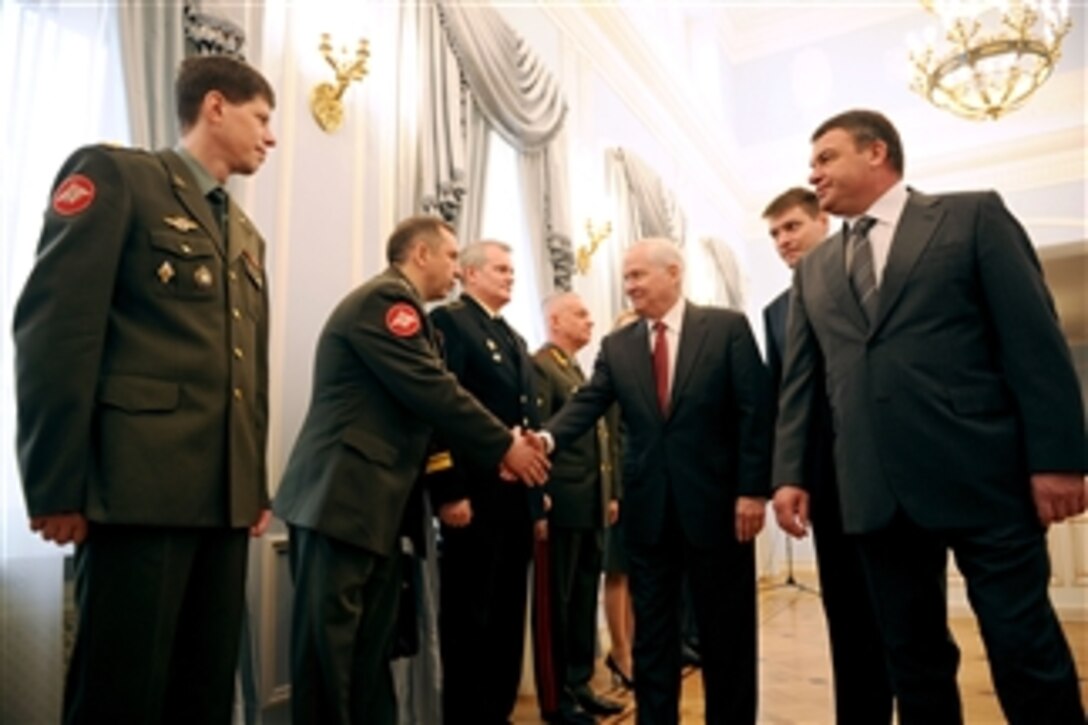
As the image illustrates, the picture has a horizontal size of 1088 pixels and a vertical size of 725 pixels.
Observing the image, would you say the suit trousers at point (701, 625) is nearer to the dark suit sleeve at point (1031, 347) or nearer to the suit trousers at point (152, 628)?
the dark suit sleeve at point (1031, 347)

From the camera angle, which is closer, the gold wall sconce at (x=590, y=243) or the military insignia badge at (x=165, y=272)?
the military insignia badge at (x=165, y=272)

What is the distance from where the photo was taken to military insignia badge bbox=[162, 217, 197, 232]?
1438 mm

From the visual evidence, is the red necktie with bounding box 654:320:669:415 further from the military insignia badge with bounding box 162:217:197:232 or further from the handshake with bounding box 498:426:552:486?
the military insignia badge with bounding box 162:217:197:232

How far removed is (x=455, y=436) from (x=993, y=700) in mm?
2467

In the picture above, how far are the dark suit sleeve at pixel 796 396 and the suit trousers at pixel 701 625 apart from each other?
348 mm

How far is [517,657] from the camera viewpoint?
95.0 inches

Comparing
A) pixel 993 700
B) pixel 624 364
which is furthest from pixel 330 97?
pixel 993 700

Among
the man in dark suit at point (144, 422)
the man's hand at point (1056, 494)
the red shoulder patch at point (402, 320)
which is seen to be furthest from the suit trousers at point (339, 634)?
the man's hand at point (1056, 494)

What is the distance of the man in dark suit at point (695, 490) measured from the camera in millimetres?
2023

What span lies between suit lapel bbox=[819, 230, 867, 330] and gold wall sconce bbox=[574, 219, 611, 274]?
256 centimetres

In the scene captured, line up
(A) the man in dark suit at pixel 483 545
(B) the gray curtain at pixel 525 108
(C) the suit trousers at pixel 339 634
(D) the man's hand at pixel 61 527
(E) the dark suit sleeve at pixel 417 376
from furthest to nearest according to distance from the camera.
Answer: (B) the gray curtain at pixel 525 108
(A) the man in dark suit at pixel 483 545
(E) the dark suit sleeve at pixel 417 376
(C) the suit trousers at pixel 339 634
(D) the man's hand at pixel 61 527

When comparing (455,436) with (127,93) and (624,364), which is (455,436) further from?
(127,93)

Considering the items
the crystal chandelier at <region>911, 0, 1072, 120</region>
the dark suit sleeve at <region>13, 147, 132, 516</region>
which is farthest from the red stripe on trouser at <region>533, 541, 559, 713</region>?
the crystal chandelier at <region>911, 0, 1072, 120</region>

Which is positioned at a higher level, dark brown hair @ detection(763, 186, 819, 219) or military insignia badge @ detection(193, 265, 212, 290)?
dark brown hair @ detection(763, 186, 819, 219)
